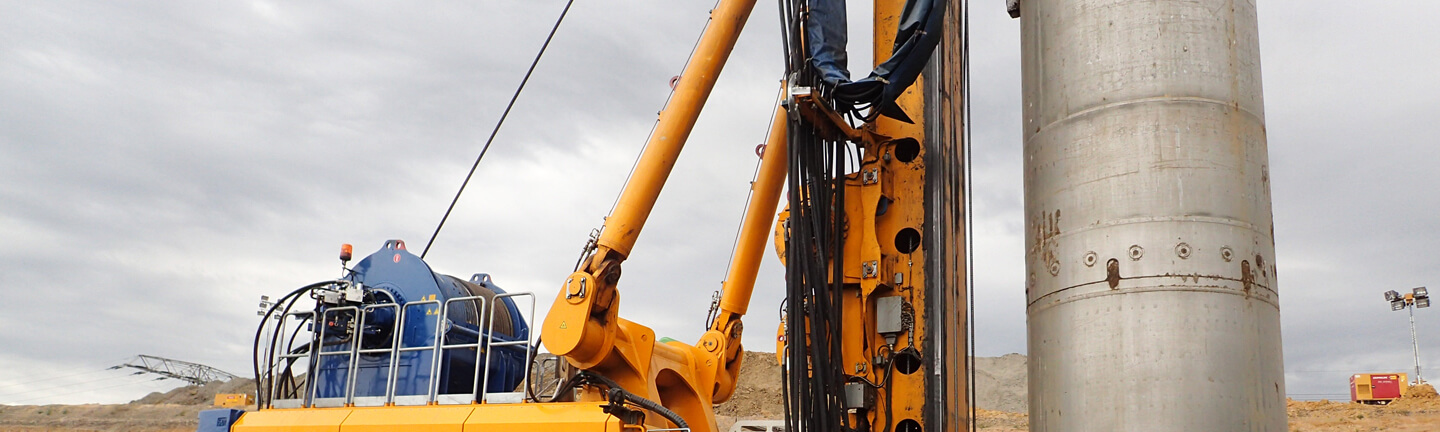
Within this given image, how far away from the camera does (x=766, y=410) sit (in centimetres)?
4747

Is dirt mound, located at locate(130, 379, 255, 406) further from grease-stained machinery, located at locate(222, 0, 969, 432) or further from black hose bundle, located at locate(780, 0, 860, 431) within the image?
black hose bundle, located at locate(780, 0, 860, 431)

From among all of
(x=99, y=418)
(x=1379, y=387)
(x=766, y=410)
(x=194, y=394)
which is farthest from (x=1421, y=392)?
(x=194, y=394)

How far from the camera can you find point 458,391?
11.3 meters

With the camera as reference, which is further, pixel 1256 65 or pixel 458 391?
pixel 458 391

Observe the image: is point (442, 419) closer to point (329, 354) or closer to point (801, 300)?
point (329, 354)

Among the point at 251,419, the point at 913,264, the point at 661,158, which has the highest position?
the point at 661,158

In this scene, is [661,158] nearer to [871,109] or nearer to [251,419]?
[871,109]

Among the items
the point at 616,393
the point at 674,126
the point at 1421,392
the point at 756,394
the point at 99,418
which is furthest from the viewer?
the point at 99,418

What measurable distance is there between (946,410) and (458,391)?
513 centimetres

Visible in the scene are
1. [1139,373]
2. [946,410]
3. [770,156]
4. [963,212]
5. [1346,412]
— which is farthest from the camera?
[1346,412]

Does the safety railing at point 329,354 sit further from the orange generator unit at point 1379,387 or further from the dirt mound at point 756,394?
→ the orange generator unit at point 1379,387

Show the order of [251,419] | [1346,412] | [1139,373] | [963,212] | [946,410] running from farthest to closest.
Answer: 1. [1346,412]
2. [251,419]
3. [963,212]
4. [946,410]
5. [1139,373]

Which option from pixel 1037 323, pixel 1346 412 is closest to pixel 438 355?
pixel 1037 323

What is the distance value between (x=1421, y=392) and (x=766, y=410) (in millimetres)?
25790
